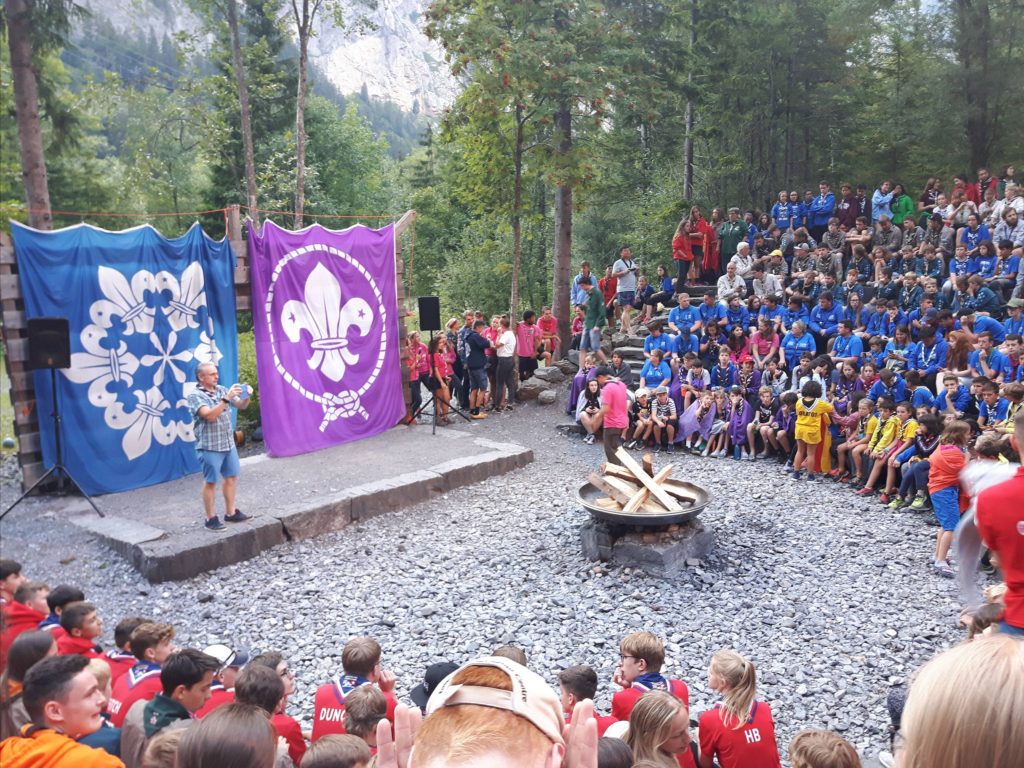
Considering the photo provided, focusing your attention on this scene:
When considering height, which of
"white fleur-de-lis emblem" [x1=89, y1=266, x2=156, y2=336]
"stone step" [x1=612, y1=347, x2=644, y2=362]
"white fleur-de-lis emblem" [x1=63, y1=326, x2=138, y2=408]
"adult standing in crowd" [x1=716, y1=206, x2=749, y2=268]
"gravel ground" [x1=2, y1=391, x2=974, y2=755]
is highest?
"adult standing in crowd" [x1=716, y1=206, x2=749, y2=268]

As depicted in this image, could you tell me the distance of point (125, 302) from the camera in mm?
8914

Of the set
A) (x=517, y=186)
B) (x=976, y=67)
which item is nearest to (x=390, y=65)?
(x=976, y=67)

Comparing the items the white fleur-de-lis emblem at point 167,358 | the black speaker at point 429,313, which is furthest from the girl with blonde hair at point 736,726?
the black speaker at point 429,313

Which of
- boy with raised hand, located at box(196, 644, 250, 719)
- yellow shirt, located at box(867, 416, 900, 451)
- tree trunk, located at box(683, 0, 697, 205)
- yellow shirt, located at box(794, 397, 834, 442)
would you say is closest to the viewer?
boy with raised hand, located at box(196, 644, 250, 719)

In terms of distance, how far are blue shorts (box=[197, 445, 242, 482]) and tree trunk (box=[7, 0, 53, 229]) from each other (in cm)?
686

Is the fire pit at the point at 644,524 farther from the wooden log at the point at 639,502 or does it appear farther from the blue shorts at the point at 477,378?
the blue shorts at the point at 477,378

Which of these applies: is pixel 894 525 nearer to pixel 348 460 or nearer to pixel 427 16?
pixel 348 460

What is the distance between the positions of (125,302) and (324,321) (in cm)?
249

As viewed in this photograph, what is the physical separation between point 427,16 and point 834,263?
879 cm

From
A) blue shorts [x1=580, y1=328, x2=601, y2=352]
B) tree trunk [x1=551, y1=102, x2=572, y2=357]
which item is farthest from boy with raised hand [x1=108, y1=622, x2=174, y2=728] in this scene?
tree trunk [x1=551, y1=102, x2=572, y2=357]

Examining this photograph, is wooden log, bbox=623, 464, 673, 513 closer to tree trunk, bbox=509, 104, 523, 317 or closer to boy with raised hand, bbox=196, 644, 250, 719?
boy with raised hand, bbox=196, 644, 250, 719

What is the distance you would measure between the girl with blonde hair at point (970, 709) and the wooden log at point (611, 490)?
5.99 meters

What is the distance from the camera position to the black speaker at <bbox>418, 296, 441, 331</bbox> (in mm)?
11656

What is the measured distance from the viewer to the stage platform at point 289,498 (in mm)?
6984
